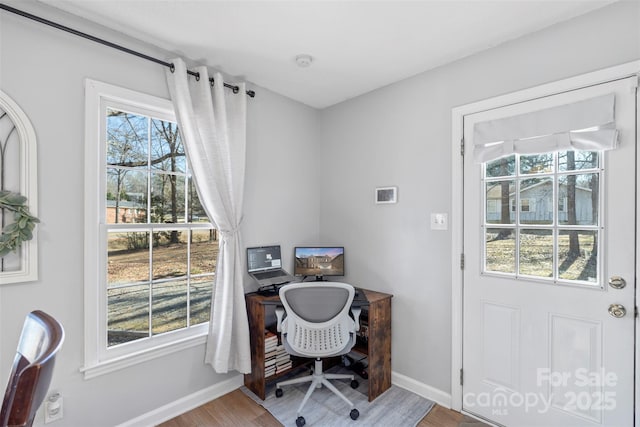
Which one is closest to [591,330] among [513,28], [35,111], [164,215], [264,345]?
[513,28]

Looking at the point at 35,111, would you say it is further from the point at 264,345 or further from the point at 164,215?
the point at 264,345

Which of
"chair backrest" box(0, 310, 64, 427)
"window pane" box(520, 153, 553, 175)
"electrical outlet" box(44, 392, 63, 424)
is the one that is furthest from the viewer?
"window pane" box(520, 153, 553, 175)

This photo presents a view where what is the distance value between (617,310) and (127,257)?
2.83 meters

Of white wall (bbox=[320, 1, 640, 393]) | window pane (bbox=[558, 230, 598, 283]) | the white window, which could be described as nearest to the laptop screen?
the white window

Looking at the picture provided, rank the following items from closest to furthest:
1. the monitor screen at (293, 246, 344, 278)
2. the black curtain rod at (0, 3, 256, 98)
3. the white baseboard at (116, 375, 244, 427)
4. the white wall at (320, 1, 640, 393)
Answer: the black curtain rod at (0, 3, 256, 98)
the white wall at (320, 1, 640, 393)
the white baseboard at (116, 375, 244, 427)
the monitor screen at (293, 246, 344, 278)

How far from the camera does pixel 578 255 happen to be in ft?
5.70

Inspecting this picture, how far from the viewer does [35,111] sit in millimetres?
1610

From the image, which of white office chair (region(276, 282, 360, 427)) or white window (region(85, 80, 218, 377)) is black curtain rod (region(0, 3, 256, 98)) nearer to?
white window (region(85, 80, 218, 377))

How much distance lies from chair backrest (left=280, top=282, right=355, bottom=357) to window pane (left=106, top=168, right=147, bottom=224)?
110 cm

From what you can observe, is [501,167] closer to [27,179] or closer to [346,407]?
[346,407]

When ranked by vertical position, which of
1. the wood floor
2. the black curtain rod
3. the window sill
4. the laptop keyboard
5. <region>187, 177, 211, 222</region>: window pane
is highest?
the black curtain rod

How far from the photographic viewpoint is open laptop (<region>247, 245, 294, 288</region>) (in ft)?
8.35

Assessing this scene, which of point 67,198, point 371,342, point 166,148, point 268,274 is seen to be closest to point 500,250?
point 371,342

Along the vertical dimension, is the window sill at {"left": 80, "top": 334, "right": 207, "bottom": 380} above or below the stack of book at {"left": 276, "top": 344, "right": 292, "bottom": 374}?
above
